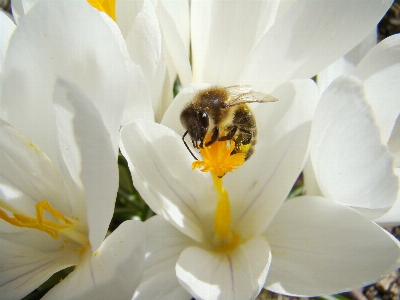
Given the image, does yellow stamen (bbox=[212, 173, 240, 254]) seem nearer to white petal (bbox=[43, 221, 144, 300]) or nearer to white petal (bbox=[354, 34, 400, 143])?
white petal (bbox=[43, 221, 144, 300])

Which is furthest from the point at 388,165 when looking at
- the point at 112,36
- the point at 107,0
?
the point at 107,0

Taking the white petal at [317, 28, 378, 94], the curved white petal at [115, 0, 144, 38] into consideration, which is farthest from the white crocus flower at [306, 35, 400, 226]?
the curved white petal at [115, 0, 144, 38]

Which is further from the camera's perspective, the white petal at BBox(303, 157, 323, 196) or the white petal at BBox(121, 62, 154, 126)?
the white petal at BBox(303, 157, 323, 196)

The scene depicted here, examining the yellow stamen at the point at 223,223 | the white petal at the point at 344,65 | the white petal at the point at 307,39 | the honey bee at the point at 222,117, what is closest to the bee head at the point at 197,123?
the honey bee at the point at 222,117

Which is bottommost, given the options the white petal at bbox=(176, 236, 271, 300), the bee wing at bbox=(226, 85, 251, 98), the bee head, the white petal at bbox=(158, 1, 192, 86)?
the white petal at bbox=(176, 236, 271, 300)

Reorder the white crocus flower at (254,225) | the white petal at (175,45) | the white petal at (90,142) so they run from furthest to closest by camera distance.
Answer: the white petal at (175,45) < the white crocus flower at (254,225) < the white petal at (90,142)

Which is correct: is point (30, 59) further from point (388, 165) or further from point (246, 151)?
point (388, 165)

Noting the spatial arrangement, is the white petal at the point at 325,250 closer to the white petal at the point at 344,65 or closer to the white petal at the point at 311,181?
the white petal at the point at 311,181
